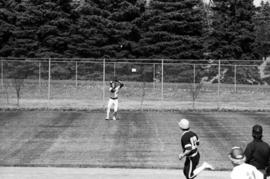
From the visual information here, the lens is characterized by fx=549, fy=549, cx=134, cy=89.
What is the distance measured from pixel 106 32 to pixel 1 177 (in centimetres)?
3550

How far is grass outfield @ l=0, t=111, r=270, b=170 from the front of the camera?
50.5 ft

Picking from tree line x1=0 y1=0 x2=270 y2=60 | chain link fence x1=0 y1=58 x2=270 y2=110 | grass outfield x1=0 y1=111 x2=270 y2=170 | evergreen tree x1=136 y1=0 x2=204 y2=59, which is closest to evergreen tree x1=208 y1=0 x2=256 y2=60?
tree line x1=0 y1=0 x2=270 y2=60

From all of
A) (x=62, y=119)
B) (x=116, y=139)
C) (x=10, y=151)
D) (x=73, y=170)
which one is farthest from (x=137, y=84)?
(x=73, y=170)

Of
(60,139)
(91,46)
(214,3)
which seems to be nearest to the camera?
(60,139)

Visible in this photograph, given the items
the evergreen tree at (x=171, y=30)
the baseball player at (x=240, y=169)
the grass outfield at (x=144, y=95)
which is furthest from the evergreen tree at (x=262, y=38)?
the baseball player at (x=240, y=169)

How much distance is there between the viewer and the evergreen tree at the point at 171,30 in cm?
4625

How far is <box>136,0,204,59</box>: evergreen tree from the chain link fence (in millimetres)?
11575

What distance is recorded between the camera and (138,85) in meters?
33.2

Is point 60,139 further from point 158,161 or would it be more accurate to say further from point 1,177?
point 1,177

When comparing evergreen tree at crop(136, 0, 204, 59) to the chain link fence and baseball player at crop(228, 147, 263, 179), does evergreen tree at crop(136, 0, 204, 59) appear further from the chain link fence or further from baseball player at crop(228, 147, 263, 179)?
baseball player at crop(228, 147, 263, 179)

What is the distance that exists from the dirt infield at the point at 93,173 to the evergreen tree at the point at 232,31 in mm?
34727

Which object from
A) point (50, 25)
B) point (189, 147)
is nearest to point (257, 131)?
point (189, 147)

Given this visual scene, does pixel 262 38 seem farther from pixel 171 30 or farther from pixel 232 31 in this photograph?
pixel 171 30

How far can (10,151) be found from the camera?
16562mm
